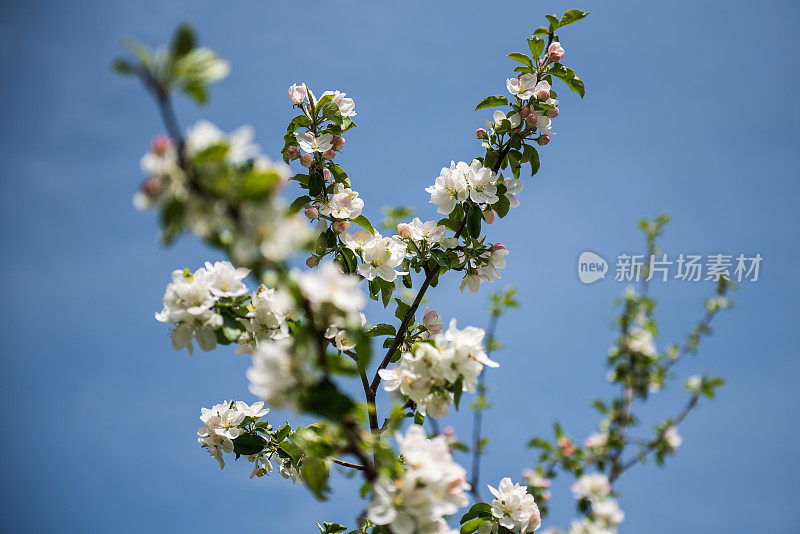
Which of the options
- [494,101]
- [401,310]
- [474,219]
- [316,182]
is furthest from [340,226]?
[494,101]

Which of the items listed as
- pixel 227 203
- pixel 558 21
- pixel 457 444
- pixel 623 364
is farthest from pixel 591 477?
pixel 227 203

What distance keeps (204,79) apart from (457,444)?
3.14 metres

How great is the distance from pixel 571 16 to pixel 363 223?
1321 mm

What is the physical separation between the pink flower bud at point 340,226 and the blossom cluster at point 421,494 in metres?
1.37

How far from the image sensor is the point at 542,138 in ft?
8.46

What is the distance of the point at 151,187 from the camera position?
3.41ft

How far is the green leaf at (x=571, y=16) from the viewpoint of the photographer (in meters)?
2.54

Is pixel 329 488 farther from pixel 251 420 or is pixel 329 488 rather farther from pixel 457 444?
pixel 457 444

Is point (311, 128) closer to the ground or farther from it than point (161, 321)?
farther from it

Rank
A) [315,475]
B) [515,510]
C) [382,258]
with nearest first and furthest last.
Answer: [315,475] → [515,510] → [382,258]

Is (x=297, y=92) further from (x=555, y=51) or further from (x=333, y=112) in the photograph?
(x=555, y=51)

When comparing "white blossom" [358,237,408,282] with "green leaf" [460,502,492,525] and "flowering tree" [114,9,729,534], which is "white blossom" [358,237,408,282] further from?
"green leaf" [460,502,492,525]

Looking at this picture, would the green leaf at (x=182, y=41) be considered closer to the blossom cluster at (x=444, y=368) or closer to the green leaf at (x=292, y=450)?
the blossom cluster at (x=444, y=368)

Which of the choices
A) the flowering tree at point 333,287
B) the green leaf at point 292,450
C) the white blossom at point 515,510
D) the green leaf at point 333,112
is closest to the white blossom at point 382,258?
the flowering tree at point 333,287
